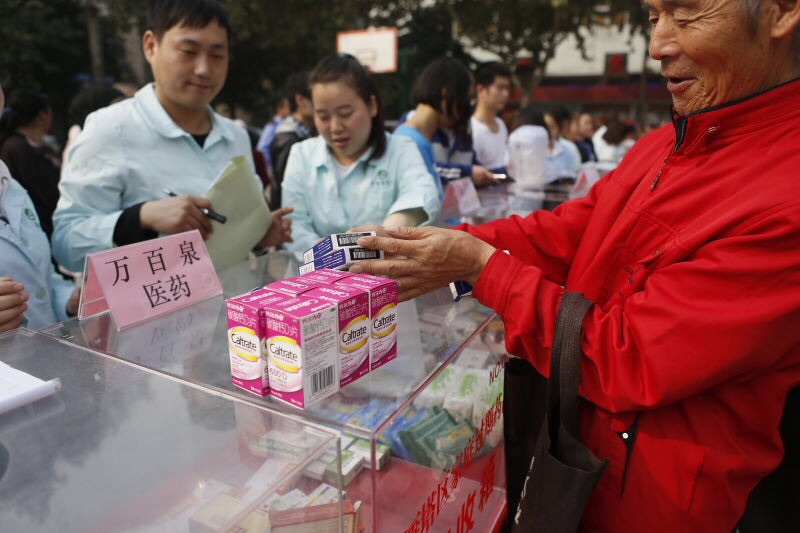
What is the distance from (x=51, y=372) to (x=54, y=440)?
0.19 metres

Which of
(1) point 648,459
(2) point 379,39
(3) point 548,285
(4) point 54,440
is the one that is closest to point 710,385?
(1) point 648,459

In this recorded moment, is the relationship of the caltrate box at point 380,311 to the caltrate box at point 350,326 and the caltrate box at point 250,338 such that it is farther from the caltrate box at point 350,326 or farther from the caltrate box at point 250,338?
the caltrate box at point 250,338

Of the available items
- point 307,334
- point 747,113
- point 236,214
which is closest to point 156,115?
point 236,214

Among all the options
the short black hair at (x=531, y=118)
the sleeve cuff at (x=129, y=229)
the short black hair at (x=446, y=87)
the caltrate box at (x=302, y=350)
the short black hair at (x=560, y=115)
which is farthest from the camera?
the short black hair at (x=560, y=115)

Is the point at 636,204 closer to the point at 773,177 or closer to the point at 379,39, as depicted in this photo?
the point at 773,177

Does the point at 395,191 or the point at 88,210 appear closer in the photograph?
the point at 88,210

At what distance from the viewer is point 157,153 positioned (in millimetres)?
1714

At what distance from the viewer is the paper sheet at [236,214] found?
5.18 feet

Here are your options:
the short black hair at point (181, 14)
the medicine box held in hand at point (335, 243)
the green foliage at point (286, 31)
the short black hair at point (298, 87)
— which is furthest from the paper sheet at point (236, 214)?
the green foliage at point (286, 31)

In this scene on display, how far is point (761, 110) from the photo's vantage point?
0.94 metres

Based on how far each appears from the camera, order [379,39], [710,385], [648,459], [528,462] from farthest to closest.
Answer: [379,39] → [528,462] → [648,459] → [710,385]

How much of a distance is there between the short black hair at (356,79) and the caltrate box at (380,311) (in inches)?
51.0

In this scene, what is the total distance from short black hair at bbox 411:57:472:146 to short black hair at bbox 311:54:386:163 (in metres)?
0.95

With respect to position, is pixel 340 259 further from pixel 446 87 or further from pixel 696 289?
pixel 446 87
